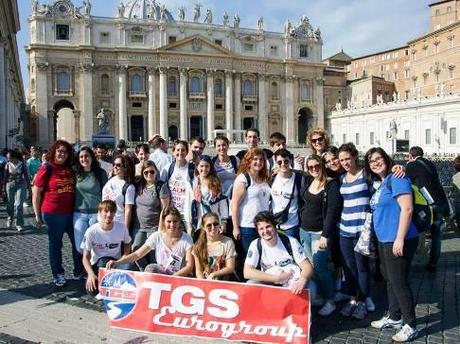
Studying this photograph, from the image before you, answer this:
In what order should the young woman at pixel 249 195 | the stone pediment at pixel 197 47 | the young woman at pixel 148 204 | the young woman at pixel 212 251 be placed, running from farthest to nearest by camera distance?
the stone pediment at pixel 197 47, the young woman at pixel 148 204, the young woman at pixel 249 195, the young woman at pixel 212 251

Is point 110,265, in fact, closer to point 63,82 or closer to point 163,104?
point 163,104

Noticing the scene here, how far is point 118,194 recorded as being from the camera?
20.5 feet

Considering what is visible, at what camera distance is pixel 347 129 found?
54.5 m

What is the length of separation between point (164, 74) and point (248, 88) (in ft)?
36.8

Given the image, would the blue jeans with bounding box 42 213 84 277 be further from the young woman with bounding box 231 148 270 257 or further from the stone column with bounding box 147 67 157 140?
the stone column with bounding box 147 67 157 140

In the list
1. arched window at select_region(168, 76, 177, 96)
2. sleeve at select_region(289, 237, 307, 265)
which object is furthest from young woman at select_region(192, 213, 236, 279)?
arched window at select_region(168, 76, 177, 96)

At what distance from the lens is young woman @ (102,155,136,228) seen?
6207mm

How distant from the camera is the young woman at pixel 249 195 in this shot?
5.44 metres

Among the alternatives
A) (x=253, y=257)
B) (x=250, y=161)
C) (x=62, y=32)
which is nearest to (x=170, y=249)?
(x=253, y=257)

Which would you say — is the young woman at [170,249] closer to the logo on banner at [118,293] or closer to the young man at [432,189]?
the logo on banner at [118,293]

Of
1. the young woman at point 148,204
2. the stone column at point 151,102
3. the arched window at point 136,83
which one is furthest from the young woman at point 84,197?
the arched window at point 136,83

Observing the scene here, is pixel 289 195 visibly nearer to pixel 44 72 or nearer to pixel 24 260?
pixel 24 260

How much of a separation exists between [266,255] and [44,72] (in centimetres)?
5251

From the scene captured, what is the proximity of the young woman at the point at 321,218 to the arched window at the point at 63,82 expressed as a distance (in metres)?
52.1
